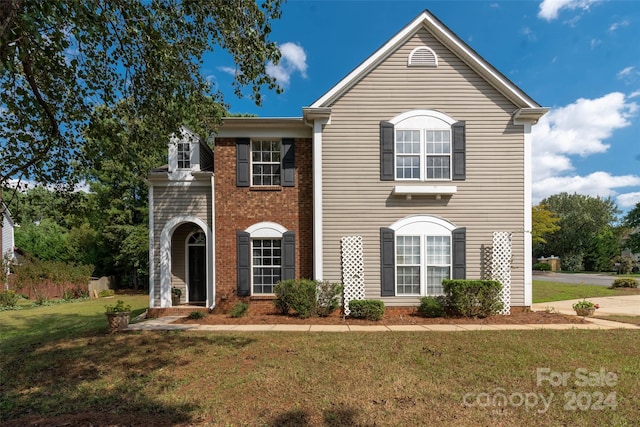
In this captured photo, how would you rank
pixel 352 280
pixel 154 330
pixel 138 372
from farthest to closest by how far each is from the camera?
A: pixel 352 280, pixel 154 330, pixel 138 372

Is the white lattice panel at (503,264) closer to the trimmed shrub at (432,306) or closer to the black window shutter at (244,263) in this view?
the trimmed shrub at (432,306)

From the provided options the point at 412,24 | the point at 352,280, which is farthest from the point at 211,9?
the point at 352,280

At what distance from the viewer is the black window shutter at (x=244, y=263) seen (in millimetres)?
10270

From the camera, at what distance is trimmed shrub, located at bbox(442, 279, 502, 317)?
370 inches

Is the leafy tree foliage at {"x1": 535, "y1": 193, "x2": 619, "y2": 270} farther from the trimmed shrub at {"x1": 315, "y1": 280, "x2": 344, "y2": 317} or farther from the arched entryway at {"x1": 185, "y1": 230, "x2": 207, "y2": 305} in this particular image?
the arched entryway at {"x1": 185, "y1": 230, "x2": 207, "y2": 305}

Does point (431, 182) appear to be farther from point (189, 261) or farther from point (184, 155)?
point (189, 261)

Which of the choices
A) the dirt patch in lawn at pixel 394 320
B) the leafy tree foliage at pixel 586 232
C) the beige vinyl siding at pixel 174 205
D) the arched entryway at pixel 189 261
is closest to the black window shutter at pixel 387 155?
the dirt patch in lawn at pixel 394 320

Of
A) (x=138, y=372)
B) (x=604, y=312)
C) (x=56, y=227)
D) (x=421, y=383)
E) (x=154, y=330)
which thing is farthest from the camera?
(x=56, y=227)

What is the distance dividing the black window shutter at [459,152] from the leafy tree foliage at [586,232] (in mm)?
39225

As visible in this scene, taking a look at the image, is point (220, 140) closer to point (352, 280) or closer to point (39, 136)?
point (39, 136)

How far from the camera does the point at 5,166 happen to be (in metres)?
6.06

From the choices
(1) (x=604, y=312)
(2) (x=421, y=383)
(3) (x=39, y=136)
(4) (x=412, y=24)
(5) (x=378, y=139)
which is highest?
(4) (x=412, y=24)

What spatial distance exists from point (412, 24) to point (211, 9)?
6.97 m

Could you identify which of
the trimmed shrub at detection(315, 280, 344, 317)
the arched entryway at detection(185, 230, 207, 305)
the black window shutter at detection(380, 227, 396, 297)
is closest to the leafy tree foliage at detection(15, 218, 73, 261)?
the arched entryway at detection(185, 230, 207, 305)
